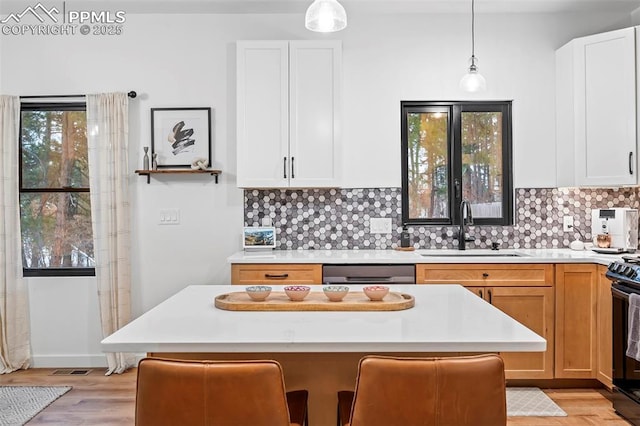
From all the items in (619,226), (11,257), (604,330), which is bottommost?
(604,330)

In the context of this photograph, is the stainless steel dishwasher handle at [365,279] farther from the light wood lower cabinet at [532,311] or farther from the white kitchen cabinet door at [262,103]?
the white kitchen cabinet door at [262,103]

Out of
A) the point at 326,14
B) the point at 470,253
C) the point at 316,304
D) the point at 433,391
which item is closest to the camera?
the point at 433,391

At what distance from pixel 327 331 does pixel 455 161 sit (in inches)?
108

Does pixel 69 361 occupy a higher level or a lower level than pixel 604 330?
lower

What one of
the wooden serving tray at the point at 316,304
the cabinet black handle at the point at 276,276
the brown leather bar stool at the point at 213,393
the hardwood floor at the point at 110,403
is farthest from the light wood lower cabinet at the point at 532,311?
the brown leather bar stool at the point at 213,393

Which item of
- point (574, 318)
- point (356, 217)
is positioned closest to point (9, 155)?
point (356, 217)

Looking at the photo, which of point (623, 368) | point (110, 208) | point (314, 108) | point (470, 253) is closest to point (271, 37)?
point (314, 108)

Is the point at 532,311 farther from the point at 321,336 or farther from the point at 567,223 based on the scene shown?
the point at 321,336

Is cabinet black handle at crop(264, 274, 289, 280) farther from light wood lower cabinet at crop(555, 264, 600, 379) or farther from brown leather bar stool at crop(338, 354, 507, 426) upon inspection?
brown leather bar stool at crop(338, 354, 507, 426)

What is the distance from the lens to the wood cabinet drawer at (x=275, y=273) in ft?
10.8

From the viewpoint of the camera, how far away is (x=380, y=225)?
388 cm

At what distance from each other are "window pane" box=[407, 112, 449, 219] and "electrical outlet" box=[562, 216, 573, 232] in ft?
2.98

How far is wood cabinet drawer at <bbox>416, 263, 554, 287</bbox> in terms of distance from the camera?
3248 millimetres

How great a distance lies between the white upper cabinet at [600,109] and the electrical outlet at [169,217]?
3.05 meters
